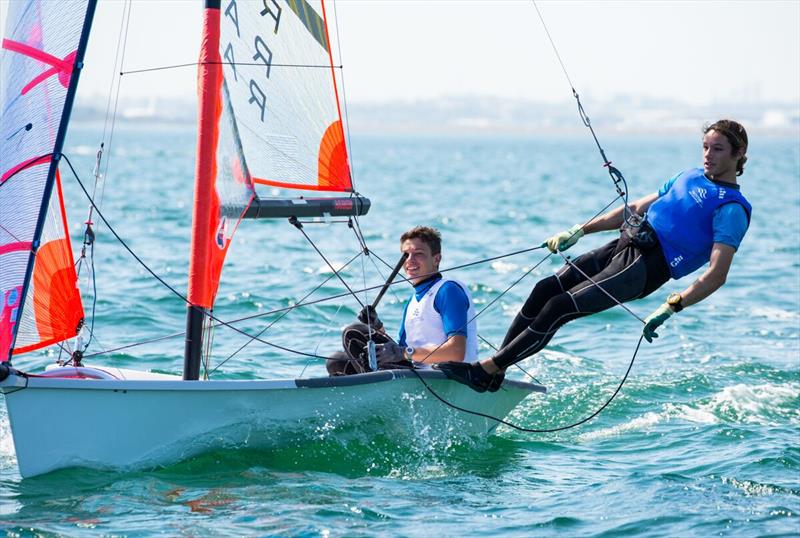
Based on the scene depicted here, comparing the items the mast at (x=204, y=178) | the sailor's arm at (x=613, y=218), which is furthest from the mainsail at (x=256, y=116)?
the sailor's arm at (x=613, y=218)

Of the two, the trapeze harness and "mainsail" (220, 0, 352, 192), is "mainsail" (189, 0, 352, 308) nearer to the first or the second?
"mainsail" (220, 0, 352, 192)

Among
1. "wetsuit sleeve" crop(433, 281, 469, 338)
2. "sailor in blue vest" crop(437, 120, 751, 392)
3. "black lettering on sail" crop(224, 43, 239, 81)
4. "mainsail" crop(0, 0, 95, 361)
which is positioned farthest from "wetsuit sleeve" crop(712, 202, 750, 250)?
"mainsail" crop(0, 0, 95, 361)

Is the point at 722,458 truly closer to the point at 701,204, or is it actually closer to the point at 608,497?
the point at 608,497

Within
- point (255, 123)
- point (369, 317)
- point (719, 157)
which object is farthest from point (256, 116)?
point (719, 157)

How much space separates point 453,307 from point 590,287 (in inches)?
28.2

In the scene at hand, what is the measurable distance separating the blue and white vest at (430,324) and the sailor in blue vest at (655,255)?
0.77ft

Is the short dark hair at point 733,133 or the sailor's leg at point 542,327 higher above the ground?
the short dark hair at point 733,133

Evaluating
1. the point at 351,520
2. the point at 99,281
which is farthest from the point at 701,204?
the point at 99,281

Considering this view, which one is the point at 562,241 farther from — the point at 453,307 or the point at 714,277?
the point at 714,277

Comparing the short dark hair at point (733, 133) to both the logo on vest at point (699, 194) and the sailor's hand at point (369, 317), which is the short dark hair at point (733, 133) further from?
the sailor's hand at point (369, 317)

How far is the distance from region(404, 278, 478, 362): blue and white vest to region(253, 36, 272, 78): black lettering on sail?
4.65 ft

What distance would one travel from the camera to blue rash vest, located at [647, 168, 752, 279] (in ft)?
17.0

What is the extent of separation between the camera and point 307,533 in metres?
4.58

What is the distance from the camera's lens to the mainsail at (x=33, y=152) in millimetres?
5059
